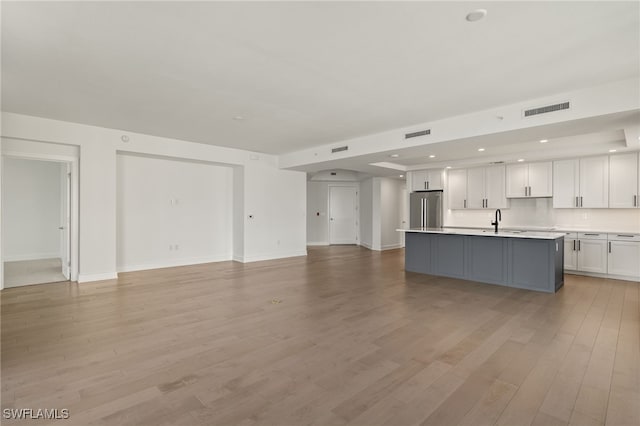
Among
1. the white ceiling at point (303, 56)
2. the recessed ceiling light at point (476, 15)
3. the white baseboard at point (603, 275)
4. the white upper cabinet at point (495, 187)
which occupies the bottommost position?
the white baseboard at point (603, 275)

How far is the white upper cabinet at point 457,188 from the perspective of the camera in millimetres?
8195

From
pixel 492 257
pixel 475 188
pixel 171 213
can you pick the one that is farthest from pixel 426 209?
pixel 171 213

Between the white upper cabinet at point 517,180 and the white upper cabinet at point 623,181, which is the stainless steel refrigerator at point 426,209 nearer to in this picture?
the white upper cabinet at point 517,180

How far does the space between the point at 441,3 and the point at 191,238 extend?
6965 mm

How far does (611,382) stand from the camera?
2348 mm

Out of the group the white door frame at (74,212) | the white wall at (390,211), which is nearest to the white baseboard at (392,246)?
the white wall at (390,211)

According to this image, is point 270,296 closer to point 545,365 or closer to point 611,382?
point 545,365

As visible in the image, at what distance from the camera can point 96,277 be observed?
18.6 feet

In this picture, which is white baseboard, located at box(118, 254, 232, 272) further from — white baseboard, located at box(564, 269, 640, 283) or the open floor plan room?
white baseboard, located at box(564, 269, 640, 283)

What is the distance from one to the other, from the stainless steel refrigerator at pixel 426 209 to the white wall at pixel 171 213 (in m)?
5.15

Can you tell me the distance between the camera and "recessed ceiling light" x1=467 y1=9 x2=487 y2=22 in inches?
91.9

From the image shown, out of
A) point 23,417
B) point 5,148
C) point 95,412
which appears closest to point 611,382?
point 95,412

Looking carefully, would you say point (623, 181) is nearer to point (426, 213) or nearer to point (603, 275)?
point (603, 275)

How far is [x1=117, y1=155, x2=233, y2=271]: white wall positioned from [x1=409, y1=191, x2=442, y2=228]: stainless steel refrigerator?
515 cm
